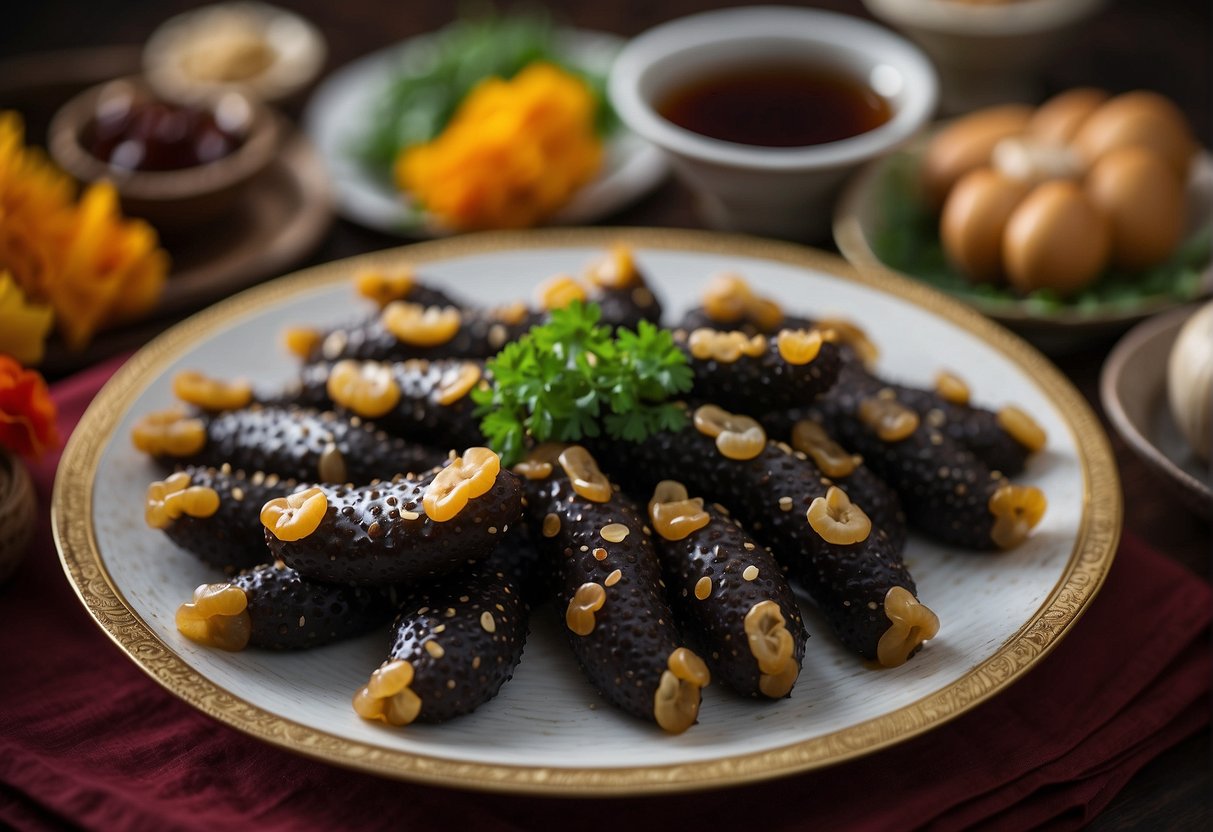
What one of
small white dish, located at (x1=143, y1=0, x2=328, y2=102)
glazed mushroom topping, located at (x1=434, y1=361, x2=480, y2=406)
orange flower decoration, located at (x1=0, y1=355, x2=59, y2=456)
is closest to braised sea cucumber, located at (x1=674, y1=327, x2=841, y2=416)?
glazed mushroom topping, located at (x1=434, y1=361, x2=480, y2=406)

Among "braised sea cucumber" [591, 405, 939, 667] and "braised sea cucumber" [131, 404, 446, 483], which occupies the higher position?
"braised sea cucumber" [591, 405, 939, 667]

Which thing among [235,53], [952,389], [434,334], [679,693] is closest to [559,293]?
[434,334]

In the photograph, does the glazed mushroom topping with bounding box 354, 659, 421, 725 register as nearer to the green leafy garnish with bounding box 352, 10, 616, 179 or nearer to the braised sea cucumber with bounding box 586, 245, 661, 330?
the braised sea cucumber with bounding box 586, 245, 661, 330

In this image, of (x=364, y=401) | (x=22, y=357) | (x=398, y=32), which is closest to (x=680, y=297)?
(x=364, y=401)

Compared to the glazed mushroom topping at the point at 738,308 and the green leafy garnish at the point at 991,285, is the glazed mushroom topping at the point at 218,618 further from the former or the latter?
the green leafy garnish at the point at 991,285

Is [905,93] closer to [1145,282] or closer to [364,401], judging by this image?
[1145,282]

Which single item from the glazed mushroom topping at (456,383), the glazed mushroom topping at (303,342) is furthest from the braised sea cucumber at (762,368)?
the glazed mushroom topping at (303,342)
